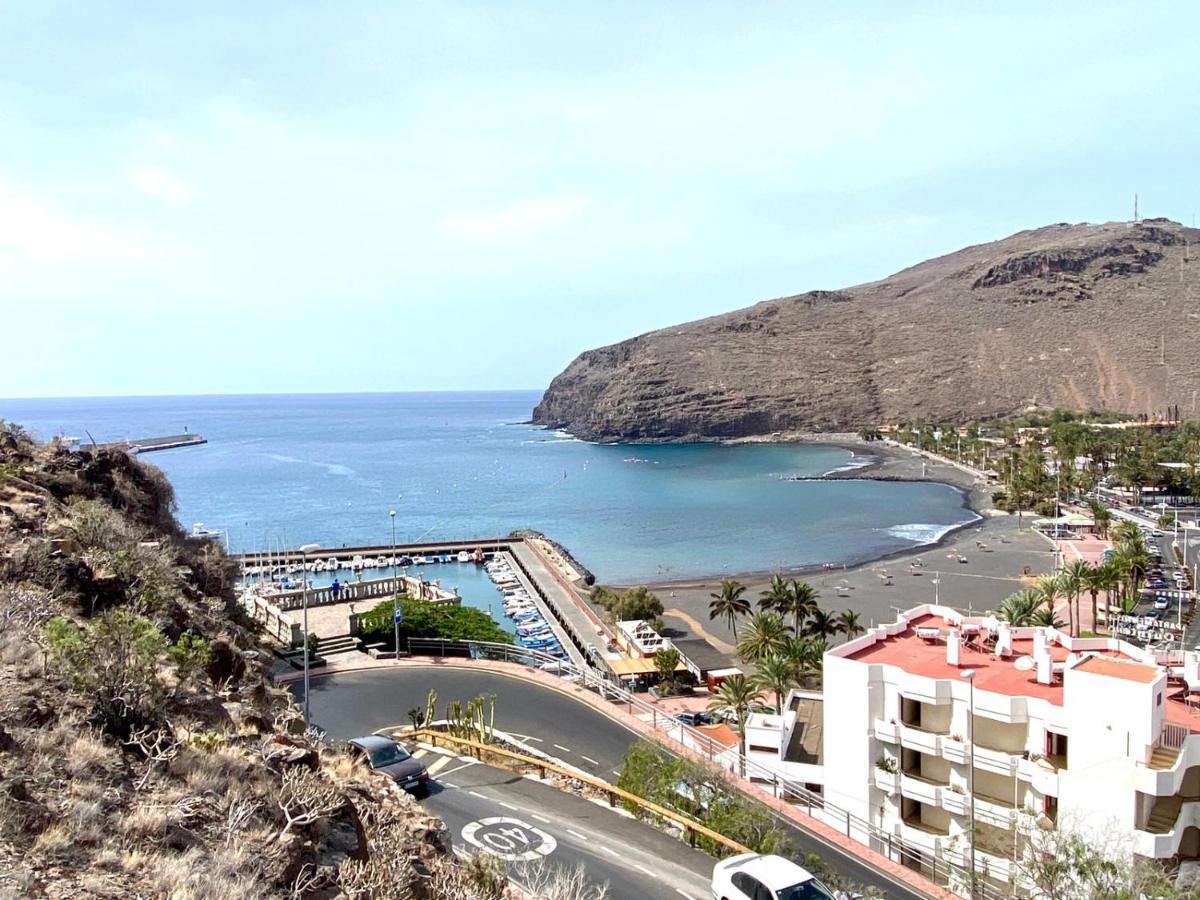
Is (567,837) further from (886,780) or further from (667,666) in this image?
(667,666)

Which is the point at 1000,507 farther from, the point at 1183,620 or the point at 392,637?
the point at 392,637

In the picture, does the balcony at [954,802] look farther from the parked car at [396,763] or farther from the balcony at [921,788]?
the parked car at [396,763]

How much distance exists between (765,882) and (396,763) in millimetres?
7089

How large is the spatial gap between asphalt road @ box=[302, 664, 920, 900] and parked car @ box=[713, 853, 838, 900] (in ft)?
15.6

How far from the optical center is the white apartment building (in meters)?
15.6

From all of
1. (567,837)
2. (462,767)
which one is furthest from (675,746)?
(567,837)

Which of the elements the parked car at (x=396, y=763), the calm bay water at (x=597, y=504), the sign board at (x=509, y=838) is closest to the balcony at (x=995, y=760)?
the sign board at (x=509, y=838)

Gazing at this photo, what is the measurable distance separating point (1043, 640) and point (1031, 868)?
943 cm

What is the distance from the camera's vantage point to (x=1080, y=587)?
4062cm

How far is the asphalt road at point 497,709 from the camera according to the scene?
19.0m

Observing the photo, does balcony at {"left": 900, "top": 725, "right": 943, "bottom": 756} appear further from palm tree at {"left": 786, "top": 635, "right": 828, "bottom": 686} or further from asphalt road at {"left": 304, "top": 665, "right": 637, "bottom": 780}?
palm tree at {"left": 786, "top": 635, "right": 828, "bottom": 686}

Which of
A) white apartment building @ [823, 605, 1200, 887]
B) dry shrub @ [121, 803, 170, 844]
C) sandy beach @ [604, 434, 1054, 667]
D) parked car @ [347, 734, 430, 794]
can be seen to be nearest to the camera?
dry shrub @ [121, 803, 170, 844]

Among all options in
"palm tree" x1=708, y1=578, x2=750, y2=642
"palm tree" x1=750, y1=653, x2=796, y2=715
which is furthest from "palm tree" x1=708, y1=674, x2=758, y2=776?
"palm tree" x1=708, y1=578, x2=750, y2=642

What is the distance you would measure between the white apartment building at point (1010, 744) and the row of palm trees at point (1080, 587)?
11062 mm
